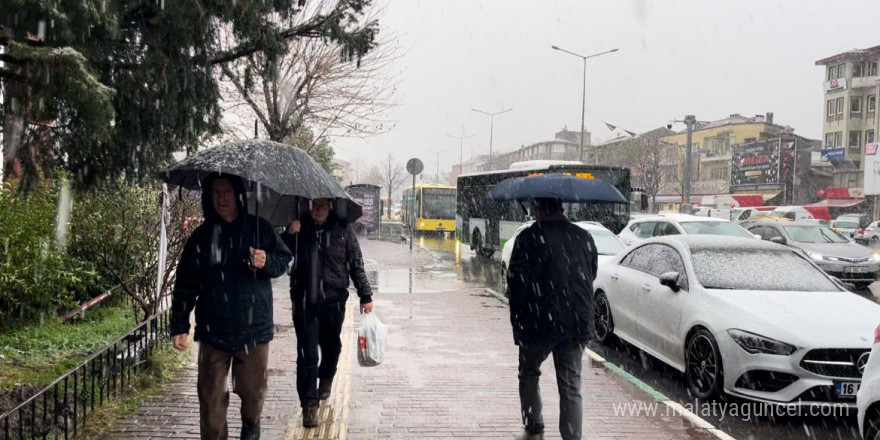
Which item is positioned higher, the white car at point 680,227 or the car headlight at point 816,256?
the white car at point 680,227

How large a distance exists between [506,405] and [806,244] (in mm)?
12433

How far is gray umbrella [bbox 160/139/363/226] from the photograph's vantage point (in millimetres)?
4020

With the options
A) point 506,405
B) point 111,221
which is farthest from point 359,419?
point 111,221

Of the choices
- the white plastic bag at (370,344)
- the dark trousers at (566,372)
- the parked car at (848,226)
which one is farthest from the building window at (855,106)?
the white plastic bag at (370,344)

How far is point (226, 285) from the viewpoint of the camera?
392cm

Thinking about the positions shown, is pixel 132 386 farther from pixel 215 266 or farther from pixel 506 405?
pixel 506 405

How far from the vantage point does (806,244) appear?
1546 centimetres

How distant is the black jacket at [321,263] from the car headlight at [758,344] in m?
3.06

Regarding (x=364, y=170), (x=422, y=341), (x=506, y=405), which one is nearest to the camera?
(x=506, y=405)

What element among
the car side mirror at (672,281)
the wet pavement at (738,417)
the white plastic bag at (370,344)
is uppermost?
the car side mirror at (672,281)

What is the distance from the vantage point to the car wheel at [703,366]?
575 centimetres

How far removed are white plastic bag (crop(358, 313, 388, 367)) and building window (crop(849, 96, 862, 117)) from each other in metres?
68.2

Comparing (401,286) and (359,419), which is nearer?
(359,419)

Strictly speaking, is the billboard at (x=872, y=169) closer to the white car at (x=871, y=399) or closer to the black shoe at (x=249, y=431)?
the white car at (x=871, y=399)
